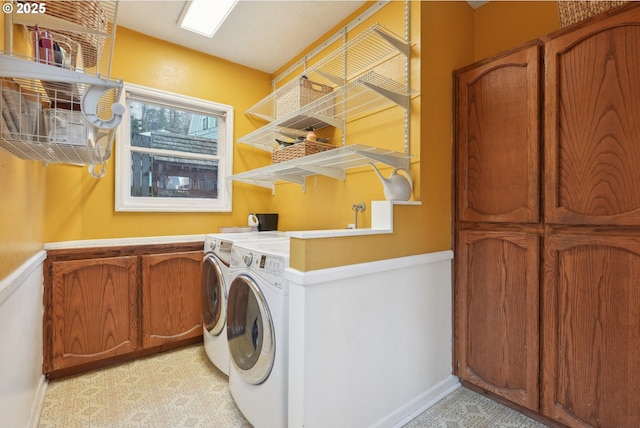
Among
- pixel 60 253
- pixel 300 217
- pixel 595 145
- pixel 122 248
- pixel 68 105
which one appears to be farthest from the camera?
pixel 300 217

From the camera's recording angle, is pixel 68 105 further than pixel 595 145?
No

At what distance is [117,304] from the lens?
2111 millimetres

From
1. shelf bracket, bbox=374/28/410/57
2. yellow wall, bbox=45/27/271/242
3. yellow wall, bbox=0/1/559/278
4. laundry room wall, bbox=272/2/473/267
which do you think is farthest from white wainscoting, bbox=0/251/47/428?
shelf bracket, bbox=374/28/410/57

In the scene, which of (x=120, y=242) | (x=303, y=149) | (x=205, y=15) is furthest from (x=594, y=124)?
(x=120, y=242)

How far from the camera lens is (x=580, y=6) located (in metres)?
1.41

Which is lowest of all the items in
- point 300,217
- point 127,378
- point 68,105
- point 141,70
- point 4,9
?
point 127,378

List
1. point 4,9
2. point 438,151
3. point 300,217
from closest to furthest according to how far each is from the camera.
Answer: point 4,9, point 438,151, point 300,217

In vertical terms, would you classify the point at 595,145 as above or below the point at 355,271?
above

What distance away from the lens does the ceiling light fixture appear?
2.02 meters

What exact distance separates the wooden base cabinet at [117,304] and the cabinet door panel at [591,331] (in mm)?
2357

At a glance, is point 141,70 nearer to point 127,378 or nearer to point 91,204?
point 91,204

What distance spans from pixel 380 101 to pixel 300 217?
1186 mm

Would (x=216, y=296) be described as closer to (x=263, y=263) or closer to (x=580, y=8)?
(x=263, y=263)

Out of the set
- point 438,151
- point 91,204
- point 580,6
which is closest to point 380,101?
point 438,151
